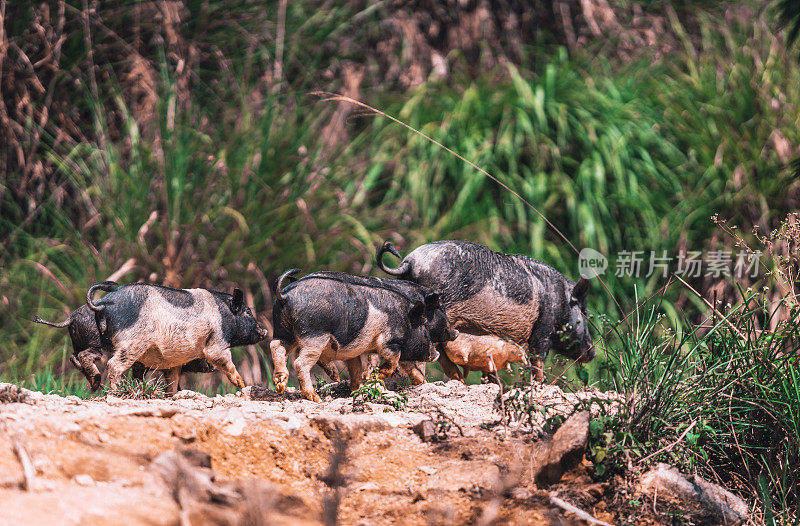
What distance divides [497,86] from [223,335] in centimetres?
474

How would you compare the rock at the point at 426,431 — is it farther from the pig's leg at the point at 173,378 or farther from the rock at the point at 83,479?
the pig's leg at the point at 173,378

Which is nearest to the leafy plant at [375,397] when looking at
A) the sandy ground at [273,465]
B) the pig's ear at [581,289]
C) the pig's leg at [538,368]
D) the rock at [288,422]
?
the sandy ground at [273,465]

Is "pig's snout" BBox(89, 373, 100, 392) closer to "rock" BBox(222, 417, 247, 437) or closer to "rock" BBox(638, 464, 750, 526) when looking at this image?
"rock" BBox(222, 417, 247, 437)

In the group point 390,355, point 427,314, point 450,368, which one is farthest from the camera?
point 450,368

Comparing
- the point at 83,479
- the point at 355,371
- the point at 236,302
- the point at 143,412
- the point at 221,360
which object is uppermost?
the point at 83,479

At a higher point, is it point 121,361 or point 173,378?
point 121,361

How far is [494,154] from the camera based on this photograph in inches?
287

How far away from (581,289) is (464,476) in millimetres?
2129

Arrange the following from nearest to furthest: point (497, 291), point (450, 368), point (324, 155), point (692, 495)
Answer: point (692, 495), point (497, 291), point (450, 368), point (324, 155)

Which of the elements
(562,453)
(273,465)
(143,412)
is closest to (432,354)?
(562,453)

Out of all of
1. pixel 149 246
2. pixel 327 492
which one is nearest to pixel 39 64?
pixel 149 246

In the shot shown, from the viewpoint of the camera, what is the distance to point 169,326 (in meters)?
3.79

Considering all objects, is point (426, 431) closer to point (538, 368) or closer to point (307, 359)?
point (538, 368)

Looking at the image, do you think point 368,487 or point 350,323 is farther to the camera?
point 350,323
